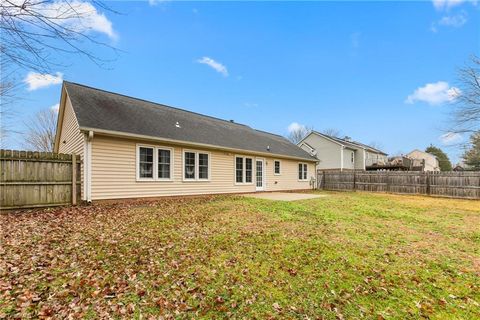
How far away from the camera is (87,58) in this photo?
3.43m

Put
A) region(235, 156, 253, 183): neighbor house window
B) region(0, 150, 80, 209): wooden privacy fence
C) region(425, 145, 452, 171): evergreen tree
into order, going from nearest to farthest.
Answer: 1. region(0, 150, 80, 209): wooden privacy fence
2. region(235, 156, 253, 183): neighbor house window
3. region(425, 145, 452, 171): evergreen tree

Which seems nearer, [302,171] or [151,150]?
[151,150]

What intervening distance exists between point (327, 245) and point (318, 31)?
519 inches

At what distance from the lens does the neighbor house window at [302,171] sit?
64.0 feet

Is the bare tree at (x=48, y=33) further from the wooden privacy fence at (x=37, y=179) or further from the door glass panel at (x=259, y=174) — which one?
the door glass panel at (x=259, y=174)

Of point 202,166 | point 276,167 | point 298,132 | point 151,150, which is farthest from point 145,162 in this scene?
point 298,132

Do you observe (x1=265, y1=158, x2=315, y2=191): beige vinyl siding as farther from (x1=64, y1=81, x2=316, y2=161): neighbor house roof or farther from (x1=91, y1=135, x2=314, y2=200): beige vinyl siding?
(x1=91, y1=135, x2=314, y2=200): beige vinyl siding

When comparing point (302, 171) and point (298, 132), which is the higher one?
point (298, 132)

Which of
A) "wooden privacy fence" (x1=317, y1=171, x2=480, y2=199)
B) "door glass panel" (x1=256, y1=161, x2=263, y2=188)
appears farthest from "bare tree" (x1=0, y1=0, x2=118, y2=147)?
"wooden privacy fence" (x1=317, y1=171, x2=480, y2=199)

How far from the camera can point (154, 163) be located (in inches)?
413

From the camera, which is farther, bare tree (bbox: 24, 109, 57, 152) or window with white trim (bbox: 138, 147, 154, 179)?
bare tree (bbox: 24, 109, 57, 152)

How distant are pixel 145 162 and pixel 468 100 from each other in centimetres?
2133

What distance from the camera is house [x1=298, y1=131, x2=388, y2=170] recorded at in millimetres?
26750

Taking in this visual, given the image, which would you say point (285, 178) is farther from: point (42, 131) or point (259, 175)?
point (42, 131)
